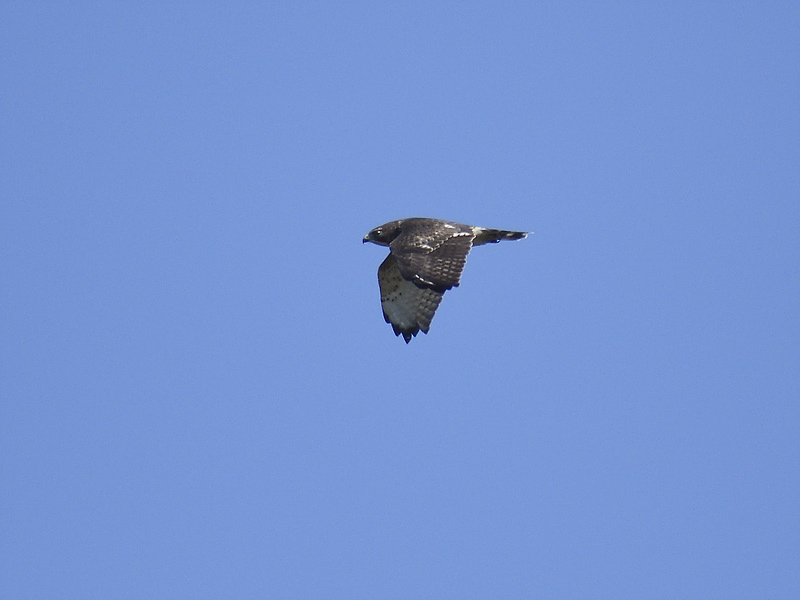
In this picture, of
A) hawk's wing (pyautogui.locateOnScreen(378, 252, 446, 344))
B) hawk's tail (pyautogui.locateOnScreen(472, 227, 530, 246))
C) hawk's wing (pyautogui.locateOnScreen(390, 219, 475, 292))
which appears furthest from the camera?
hawk's wing (pyautogui.locateOnScreen(378, 252, 446, 344))

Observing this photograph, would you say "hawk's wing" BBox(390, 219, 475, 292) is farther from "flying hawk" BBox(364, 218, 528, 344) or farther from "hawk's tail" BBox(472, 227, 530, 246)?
"hawk's tail" BBox(472, 227, 530, 246)

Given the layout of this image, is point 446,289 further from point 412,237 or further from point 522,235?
point 522,235

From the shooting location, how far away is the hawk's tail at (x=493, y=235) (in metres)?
18.7

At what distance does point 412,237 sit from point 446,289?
114cm

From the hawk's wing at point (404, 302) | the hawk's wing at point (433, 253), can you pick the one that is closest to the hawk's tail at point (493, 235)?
the hawk's wing at point (433, 253)

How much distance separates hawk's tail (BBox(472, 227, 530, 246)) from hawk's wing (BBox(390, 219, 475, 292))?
44 cm

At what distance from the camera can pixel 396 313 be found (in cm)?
1927

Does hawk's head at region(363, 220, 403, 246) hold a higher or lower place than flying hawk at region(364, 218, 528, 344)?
higher

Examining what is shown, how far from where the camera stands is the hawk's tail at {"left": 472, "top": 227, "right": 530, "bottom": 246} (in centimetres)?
1869

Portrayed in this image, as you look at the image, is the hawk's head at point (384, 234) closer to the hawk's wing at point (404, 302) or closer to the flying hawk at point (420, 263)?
the flying hawk at point (420, 263)

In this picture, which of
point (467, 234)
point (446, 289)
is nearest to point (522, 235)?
point (467, 234)

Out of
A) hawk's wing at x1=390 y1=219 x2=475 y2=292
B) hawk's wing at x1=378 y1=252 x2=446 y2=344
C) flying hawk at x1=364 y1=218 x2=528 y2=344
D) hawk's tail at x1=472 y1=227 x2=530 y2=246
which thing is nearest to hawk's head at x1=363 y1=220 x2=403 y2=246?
flying hawk at x1=364 y1=218 x2=528 y2=344

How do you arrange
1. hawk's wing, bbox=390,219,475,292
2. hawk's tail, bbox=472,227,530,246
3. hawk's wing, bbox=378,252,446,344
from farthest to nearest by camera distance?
hawk's wing, bbox=378,252,446,344, hawk's tail, bbox=472,227,530,246, hawk's wing, bbox=390,219,475,292

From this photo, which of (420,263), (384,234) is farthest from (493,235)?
(420,263)
